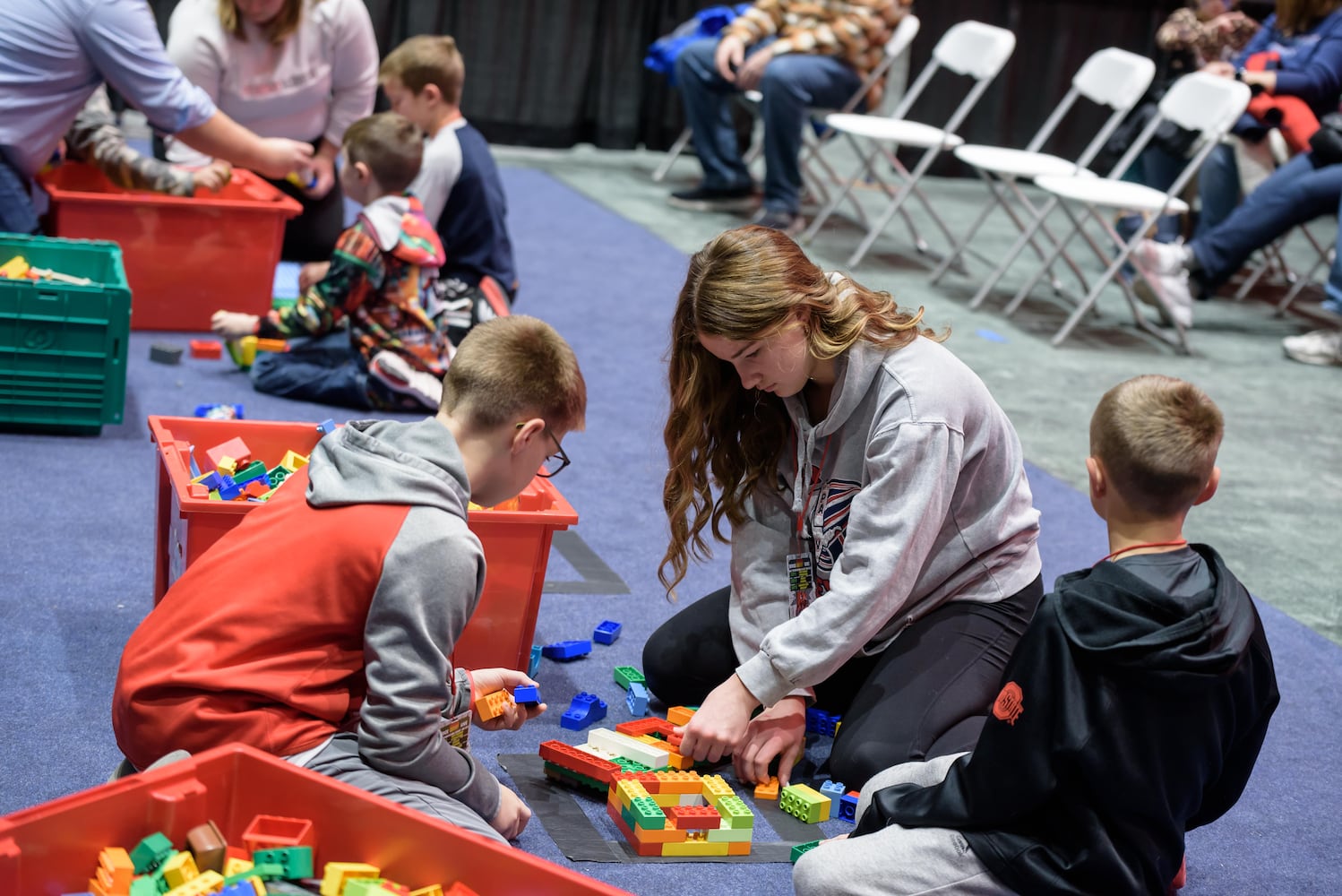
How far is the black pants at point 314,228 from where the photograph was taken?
16.3 feet

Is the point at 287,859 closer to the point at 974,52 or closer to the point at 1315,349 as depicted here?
the point at 1315,349

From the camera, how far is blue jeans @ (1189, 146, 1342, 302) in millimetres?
6148

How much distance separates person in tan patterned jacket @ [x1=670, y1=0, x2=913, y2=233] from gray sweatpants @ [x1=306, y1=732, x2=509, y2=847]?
500cm

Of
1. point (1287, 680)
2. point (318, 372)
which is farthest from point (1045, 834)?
point (318, 372)

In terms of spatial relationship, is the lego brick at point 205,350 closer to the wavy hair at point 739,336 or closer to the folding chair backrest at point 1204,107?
the wavy hair at point 739,336

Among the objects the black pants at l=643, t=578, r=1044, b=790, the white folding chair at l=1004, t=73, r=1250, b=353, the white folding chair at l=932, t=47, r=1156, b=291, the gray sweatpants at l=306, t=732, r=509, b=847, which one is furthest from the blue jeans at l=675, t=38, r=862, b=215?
the gray sweatpants at l=306, t=732, r=509, b=847

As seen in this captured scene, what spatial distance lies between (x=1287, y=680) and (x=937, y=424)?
136cm

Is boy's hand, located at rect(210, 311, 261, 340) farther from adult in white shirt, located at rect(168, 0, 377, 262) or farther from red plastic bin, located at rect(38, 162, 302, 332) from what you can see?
adult in white shirt, located at rect(168, 0, 377, 262)

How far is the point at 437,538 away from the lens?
1708 mm

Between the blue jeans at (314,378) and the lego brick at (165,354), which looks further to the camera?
the lego brick at (165,354)

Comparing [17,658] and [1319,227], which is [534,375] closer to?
[17,658]

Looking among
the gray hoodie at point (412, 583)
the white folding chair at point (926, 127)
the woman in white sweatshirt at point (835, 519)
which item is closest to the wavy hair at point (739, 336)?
the woman in white sweatshirt at point (835, 519)

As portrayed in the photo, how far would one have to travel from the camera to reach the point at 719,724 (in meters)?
2.24

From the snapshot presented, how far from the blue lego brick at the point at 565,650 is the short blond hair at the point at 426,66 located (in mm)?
2180
